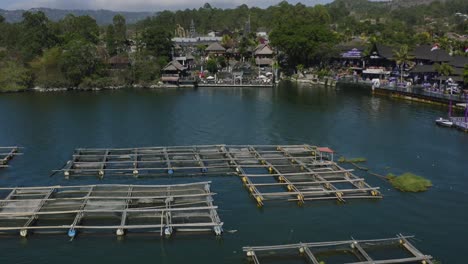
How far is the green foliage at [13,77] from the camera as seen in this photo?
69500mm

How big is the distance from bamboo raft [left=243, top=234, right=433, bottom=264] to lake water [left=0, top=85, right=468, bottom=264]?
1114mm

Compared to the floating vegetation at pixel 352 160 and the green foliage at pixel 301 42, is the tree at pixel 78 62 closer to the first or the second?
the green foliage at pixel 301 42

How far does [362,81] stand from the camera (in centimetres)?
7925

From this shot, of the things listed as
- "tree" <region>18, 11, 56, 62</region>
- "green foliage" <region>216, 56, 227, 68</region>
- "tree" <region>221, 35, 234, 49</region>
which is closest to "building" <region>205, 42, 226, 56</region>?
"tree" <region>221, 35, 234, 49</region>

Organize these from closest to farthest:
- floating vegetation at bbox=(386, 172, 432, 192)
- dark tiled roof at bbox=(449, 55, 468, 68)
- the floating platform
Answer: floating vegetation at bbox=(386, 172, 432, 192) → the floating platform → dark tiled roof at bbox=(449, 55, 468, 68)

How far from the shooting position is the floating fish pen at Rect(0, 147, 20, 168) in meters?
32.9

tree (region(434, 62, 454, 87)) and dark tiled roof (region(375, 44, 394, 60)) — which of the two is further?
dark tiled roof (region(375, 44, 394, 60))

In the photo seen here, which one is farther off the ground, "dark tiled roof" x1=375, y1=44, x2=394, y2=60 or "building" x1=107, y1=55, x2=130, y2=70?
"dark tiled roof" x1=375, y1=44, x2=394, y2=60

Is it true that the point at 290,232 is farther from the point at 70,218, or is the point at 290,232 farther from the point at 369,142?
the point at 369,142

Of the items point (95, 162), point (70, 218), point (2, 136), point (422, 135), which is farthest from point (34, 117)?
point (422, 135)

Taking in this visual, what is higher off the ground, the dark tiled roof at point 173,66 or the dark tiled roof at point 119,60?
the dark tiled roof at point 119,60

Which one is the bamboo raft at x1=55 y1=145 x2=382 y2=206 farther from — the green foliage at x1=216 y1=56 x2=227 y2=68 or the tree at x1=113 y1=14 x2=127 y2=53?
the tree at x1=113 y1=14 x2=127 y2=53

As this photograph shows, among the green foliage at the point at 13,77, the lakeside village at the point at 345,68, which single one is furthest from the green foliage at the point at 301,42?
the green foliage at the point at 13,77

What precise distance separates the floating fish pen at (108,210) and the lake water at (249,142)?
2.01ft
